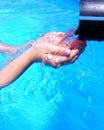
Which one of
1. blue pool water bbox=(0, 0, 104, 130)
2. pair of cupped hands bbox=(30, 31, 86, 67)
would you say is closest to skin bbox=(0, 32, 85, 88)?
pair of cupped hands bbox=(30, 31, 86, 67)

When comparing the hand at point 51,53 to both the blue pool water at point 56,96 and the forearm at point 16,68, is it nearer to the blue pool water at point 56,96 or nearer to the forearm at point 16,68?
the forearm at point 16,68

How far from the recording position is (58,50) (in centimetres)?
107

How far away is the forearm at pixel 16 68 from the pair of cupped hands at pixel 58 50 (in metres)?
0.06

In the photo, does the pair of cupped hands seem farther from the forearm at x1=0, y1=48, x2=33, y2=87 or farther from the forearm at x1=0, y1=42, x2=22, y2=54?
the forearm at x1=0, y1=42, x2=22, y2=54

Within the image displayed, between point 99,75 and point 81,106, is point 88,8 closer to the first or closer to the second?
point 81,106

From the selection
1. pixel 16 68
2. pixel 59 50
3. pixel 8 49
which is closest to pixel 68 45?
pixel 59 50

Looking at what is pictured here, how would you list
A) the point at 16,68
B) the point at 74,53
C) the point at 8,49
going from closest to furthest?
the point at 74,53 → the point at 16,68 → the point at 8,49

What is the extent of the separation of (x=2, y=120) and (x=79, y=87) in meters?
0.73

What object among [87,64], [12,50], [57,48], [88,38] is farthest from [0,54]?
[88,38]

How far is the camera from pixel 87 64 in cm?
280

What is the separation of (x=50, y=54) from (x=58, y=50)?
45 millimetres

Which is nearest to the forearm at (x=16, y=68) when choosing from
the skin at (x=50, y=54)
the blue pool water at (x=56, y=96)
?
the skin at (x=50, y=54)

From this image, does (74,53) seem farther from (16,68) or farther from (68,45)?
(16,68)

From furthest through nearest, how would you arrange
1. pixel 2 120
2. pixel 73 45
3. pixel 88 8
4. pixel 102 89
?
1. pixel 102 89
2. pixel 2 120
3. pixel 73 45
4. pixel 88 8
